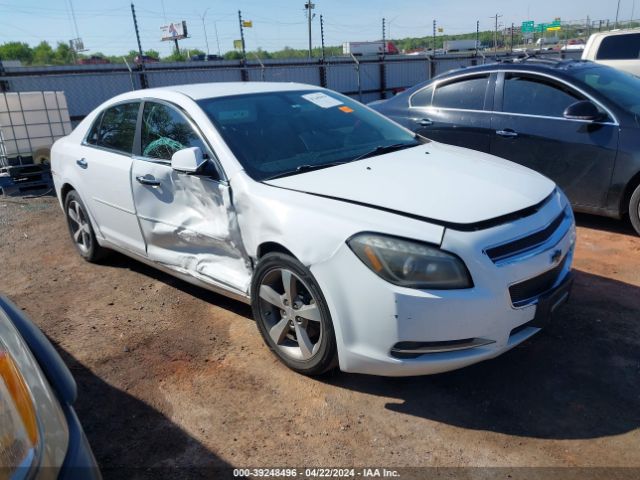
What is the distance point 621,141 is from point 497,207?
9.21 feet

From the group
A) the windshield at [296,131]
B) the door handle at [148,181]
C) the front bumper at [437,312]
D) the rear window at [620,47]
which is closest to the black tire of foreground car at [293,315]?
the front bumper at [437,312]

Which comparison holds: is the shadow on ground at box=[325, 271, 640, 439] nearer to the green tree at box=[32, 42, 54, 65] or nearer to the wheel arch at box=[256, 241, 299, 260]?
the wheel arch at box=[256, 241, 299, 260]

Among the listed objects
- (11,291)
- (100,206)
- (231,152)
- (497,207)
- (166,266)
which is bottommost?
(11,291)

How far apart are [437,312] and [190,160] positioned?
1747 mm

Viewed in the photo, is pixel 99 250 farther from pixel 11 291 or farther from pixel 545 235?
pixel 545 235

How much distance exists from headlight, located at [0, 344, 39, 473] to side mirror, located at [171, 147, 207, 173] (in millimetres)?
1729

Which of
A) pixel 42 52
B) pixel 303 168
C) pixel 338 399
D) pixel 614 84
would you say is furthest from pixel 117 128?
pixel 42 52

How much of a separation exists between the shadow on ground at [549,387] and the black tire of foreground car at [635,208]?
1.60 metres

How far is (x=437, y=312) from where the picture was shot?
8.03 feet

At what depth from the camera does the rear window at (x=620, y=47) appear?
9203 millimetres

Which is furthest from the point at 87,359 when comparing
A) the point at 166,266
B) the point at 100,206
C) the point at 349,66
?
the point at 349,66

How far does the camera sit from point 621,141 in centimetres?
476

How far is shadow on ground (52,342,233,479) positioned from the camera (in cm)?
249

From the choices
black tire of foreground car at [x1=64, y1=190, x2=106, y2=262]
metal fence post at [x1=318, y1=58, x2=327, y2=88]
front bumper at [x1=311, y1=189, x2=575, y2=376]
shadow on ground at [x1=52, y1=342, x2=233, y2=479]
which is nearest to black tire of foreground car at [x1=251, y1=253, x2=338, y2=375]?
front bumper at [x1=311, y1=189, x2=575, y2=376]
